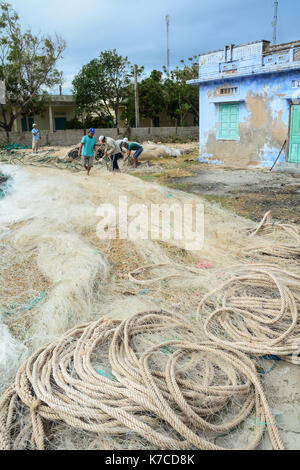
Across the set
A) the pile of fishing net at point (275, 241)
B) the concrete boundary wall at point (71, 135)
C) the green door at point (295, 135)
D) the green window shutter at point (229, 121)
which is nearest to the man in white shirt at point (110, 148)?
the green window shutter at point (229, 121)

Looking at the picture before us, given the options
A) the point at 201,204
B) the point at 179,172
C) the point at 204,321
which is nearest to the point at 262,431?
the point at 204,321

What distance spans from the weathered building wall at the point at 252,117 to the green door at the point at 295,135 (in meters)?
0.21

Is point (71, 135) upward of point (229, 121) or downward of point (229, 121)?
downward

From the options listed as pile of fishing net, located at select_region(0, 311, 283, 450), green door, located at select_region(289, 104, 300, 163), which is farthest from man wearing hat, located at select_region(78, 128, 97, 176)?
pile of fishing net, located at select_region(0, 311, 283, 450)

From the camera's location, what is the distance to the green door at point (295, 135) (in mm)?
12922

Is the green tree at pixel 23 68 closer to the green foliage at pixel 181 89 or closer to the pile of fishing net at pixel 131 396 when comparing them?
the green foliage at pixel 181 89

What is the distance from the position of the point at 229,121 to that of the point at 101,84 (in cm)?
1615

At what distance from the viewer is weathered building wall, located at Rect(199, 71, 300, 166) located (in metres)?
13.3

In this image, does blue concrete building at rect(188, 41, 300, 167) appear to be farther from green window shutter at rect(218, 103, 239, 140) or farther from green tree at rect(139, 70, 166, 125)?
green tree at rect(139, 70, 166, 125)

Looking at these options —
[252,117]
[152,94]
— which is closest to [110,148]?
[252,117]

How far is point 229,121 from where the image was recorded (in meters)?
15.6

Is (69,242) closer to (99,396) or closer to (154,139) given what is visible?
(99,396)

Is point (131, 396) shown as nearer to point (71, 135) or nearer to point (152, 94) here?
point (71, 135)

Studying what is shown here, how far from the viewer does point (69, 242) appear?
4.72 m
